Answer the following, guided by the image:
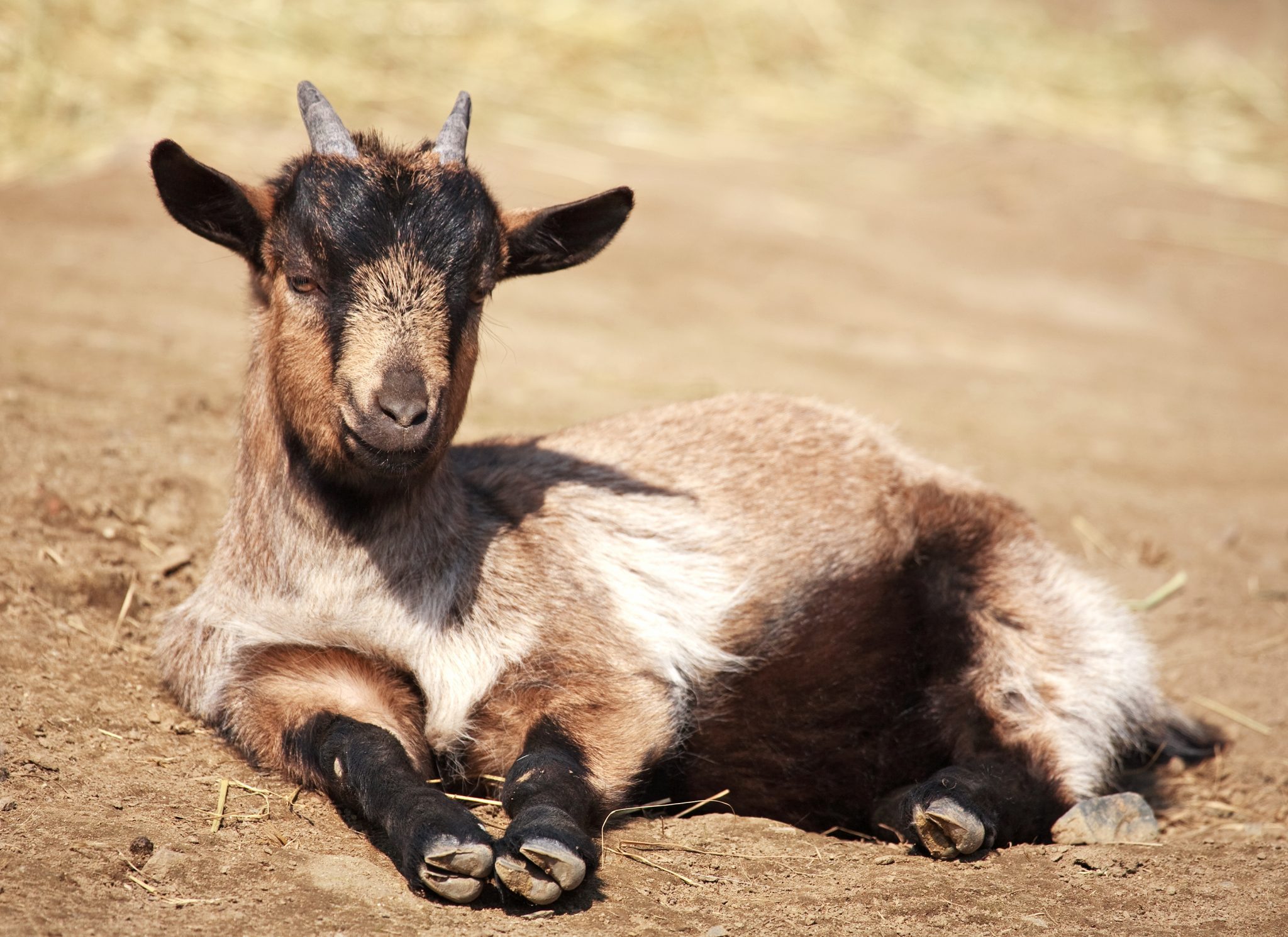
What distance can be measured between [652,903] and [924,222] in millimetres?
8814

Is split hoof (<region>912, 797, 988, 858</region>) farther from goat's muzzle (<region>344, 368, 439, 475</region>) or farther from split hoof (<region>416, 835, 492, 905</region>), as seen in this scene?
goat's muzzle (<region>344, 368, 439, 475</region>)

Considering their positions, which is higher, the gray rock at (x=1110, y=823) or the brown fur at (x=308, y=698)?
the gray rock at (x=1110, y=823)

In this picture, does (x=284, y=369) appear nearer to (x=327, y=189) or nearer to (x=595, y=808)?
(x=327, y=189)

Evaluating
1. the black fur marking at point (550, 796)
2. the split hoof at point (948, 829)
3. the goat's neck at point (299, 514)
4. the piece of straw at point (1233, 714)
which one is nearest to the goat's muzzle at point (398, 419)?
the goat's neck at point (299, 514)

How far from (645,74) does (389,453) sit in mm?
10421

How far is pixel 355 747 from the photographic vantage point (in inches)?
137

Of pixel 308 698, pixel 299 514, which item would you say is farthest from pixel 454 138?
pixel 308 698

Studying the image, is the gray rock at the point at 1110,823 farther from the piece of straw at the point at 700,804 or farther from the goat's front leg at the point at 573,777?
the goat's front leg at the point at 573,777

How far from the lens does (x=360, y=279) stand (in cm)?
350

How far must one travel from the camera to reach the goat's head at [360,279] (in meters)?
3.44

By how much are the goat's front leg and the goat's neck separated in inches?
26.6

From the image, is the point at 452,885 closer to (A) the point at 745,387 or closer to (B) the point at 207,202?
(B) the point at 207,202

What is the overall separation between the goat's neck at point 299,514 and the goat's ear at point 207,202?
40cm

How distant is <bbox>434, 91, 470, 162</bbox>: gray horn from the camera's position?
13.0ft
